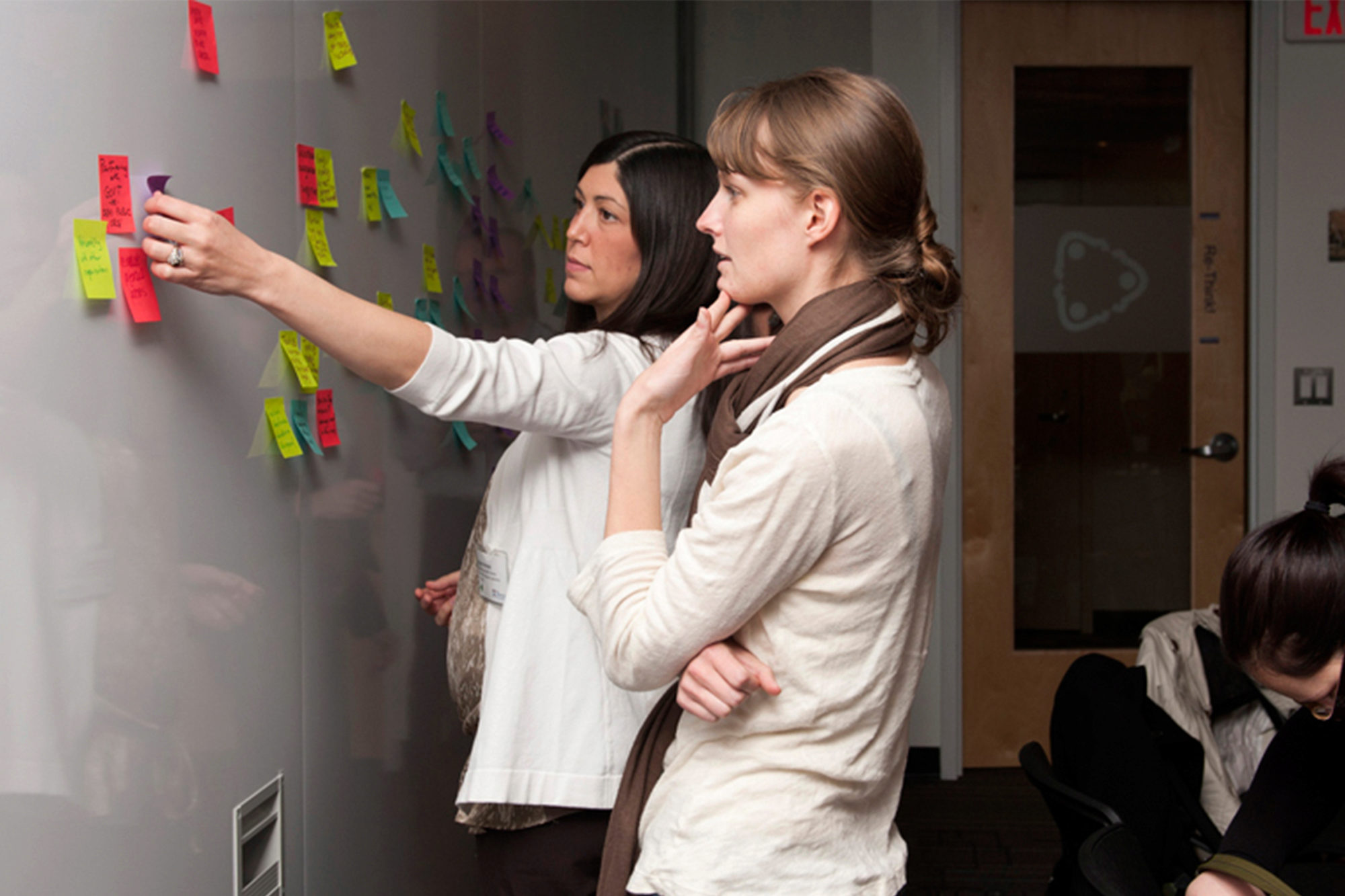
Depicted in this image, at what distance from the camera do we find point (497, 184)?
7.34ft

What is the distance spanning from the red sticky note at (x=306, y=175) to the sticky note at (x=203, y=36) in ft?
0.68

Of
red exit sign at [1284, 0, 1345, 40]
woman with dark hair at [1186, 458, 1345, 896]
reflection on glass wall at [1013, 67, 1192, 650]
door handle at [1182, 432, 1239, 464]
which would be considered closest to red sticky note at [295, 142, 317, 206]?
woman with dark hair at [1186, 458, 1345, 896]

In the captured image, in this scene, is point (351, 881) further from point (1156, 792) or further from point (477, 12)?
point (477, 12)

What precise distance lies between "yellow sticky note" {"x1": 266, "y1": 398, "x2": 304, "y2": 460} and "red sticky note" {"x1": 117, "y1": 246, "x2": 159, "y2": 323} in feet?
0.86

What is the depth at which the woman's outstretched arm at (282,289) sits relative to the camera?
39.8 inches

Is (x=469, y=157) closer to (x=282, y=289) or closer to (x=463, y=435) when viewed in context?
(x=463, y=435)

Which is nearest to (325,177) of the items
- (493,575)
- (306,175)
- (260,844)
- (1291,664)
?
(306,175)

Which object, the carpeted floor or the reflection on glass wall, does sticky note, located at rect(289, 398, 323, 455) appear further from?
the reflection on glass wall

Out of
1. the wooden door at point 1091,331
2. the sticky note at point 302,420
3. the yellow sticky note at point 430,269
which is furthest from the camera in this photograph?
the wooden door at point 1091,331

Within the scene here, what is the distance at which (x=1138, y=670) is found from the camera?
2.10m

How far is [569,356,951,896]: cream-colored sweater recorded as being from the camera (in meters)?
0.93

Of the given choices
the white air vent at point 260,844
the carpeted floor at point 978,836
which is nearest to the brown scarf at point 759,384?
the white air vent at point 260,844

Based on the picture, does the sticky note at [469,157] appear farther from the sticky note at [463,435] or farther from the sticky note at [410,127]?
the sticky note at [463,435]

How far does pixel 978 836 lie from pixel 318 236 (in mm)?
2612
